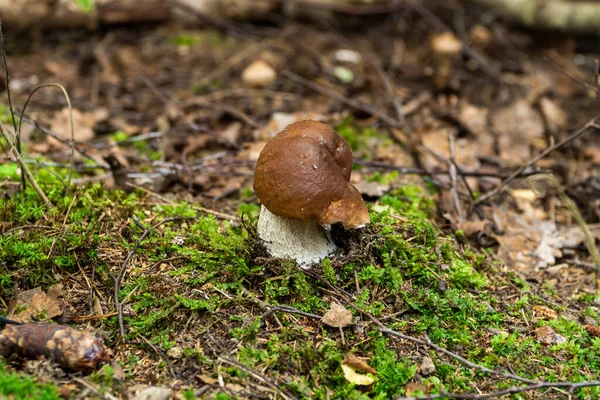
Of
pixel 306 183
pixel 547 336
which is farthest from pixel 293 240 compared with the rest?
pixel 547 336

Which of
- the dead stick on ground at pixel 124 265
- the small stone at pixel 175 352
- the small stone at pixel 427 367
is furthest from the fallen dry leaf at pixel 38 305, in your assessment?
the small stone at pixel 427 367

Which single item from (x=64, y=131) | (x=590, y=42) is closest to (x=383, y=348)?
(x=64, y=131)

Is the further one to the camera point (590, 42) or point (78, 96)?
point (590, 42)

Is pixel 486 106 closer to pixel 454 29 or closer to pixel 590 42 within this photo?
pixel 454 29

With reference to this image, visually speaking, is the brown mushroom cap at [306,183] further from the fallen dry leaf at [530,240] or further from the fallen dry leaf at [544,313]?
the fallen dry leaf at [530,240]

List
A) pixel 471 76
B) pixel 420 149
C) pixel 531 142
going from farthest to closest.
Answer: pixel 471 76
pixel 531 142
pixel 420 149

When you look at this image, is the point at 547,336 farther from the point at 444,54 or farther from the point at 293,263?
the point at 444,54
